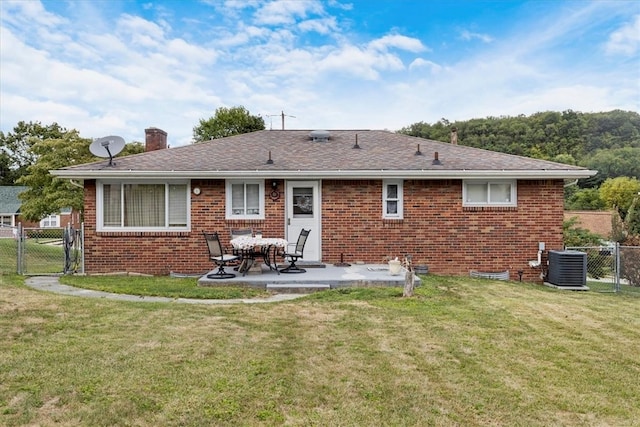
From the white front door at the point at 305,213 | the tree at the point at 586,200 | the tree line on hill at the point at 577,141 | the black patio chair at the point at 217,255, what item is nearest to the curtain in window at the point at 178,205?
the black patio chair at the point at 217,255

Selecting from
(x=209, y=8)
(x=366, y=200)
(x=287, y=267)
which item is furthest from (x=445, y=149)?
(x=209, y=8)

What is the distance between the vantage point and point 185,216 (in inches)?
437

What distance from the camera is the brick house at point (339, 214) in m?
11.0

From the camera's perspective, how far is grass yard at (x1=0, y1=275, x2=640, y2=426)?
3.49 m

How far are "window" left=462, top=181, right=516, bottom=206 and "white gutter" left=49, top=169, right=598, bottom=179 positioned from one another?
39 cm

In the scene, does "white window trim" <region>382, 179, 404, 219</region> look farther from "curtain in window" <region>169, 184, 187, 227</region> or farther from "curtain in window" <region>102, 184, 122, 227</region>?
"curtain in window" <region>102, 184, 122, 227</region>

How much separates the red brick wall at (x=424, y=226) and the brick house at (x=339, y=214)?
0.08ft

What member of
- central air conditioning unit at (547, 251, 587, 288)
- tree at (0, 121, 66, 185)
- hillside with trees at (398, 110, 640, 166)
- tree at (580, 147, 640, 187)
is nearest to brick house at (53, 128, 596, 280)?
central air conditioning unit at (547, 251, 587, 288)

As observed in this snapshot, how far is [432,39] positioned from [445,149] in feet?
37.7

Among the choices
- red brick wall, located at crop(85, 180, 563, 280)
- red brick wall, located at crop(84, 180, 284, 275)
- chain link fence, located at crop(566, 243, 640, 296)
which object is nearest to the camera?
red brick wall, located at crop(84, 180, 284, 275)

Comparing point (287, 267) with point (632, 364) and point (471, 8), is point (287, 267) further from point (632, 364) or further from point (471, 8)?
point (471, 8)

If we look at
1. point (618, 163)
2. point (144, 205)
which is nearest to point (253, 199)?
point (144, 205)

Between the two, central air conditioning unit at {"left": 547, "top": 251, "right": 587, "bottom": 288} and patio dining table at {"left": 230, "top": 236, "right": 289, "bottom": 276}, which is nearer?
patio dining table at {"left": 230, "top": 236, "right": 289, "bottom": 276}

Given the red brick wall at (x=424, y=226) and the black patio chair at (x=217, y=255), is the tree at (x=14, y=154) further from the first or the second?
the black patio chair at (x=217, y=255)
